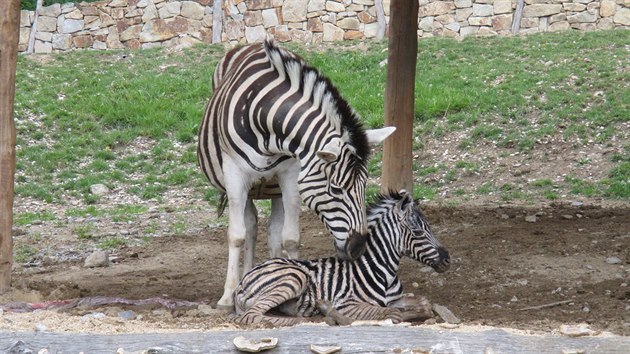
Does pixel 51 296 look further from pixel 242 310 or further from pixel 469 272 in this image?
pixel 469 272

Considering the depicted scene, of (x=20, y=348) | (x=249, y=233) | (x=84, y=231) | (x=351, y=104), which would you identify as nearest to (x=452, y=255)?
(x=249, y=233)

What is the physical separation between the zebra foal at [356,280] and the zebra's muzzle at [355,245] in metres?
0.23

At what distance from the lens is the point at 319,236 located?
406 inches

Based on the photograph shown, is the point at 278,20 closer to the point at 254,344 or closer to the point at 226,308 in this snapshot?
the point at 226,308

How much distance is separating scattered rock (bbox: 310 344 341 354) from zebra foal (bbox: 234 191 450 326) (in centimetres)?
121

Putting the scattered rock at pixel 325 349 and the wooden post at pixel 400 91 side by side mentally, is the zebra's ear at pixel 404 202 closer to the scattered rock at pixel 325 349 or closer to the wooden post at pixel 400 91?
the scattered rock at pixel 325 349

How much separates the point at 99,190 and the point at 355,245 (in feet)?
25.4

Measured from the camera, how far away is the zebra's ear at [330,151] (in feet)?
20.7

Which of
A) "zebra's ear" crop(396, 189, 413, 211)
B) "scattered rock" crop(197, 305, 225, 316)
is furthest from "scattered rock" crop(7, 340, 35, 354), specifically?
"zebra's ear" crop(396, 189, 413, 211)

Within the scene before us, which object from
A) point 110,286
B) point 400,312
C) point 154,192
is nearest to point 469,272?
point 400,312

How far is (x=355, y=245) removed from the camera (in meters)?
6.52

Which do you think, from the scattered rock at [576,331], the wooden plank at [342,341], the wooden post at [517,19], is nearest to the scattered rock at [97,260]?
the wooden plank at [342,341]

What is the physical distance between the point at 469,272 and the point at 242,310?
2.55 meters

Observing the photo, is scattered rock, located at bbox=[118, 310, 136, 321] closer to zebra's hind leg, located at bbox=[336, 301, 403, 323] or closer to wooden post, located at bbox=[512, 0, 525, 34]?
zebra's hind leg, located at bbox=[336, 301, 403, 323]
